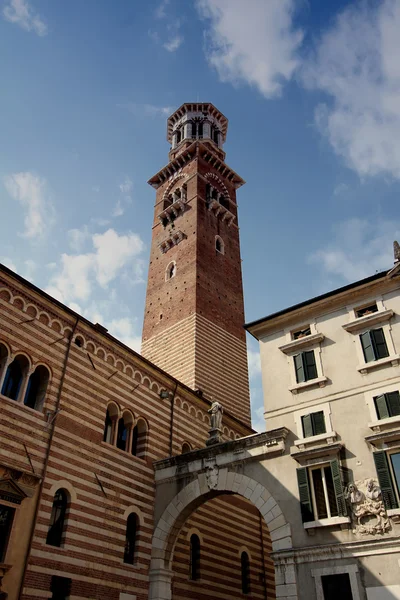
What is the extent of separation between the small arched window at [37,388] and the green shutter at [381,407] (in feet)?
34.7

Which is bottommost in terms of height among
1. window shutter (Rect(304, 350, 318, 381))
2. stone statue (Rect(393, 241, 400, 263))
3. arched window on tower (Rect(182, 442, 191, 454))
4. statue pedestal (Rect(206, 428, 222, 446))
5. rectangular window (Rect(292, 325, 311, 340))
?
statue pedestal (Rect(206, 428, 222, 446))

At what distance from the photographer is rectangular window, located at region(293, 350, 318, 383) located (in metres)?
17.9

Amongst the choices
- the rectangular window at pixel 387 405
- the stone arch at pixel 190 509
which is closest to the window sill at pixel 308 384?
A: the rectangular window at pixel 387 405

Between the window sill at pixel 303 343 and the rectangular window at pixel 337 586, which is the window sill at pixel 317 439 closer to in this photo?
the window sill at pixel 303 343

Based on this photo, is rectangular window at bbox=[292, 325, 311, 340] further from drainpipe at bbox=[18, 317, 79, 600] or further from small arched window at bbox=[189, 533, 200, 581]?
small arched window at bbox=[189, 533, 200, 581]

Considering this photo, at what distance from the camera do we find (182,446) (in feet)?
71.8

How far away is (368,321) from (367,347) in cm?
91

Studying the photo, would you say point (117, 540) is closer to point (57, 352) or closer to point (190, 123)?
point (57, 352)

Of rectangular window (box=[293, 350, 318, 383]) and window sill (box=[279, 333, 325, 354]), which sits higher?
window sill (box=[279, 333, 325, 354])

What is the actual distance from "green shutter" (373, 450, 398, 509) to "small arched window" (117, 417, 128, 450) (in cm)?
920

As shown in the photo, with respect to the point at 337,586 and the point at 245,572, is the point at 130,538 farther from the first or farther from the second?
the point at 337,586

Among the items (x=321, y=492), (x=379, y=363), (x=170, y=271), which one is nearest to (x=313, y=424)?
(x=321, y=492)

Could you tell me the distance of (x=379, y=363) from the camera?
16.4 m

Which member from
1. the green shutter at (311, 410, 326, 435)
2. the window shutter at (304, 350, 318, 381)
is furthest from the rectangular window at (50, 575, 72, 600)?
the window shutter at (304, 350, 318, 381)
